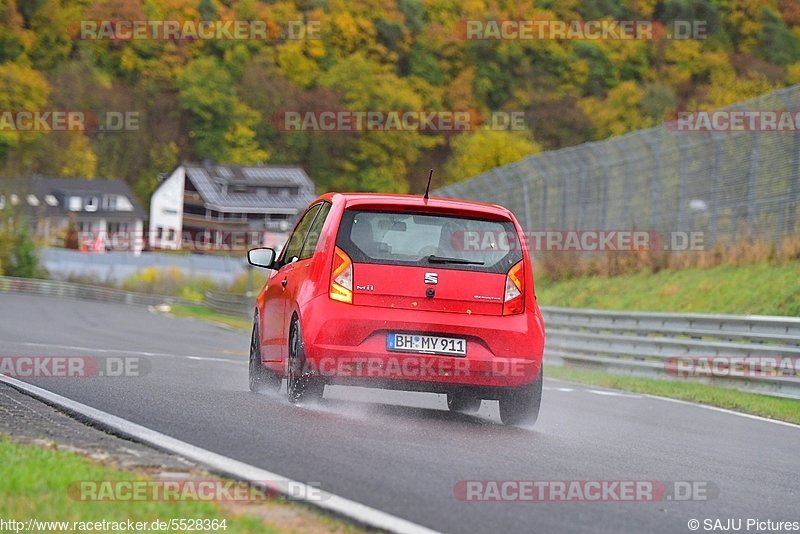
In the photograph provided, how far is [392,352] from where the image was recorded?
10164 millimetres

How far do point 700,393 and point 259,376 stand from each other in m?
6.86

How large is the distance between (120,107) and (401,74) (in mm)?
27025

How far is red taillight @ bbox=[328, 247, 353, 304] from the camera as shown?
10305 millimetres

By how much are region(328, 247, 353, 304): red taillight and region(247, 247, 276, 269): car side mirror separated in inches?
62.3

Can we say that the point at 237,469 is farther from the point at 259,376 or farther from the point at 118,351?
the point at 118,351

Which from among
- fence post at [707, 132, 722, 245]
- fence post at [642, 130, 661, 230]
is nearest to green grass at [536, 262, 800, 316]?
fence post at [707, 132, 722, 245]

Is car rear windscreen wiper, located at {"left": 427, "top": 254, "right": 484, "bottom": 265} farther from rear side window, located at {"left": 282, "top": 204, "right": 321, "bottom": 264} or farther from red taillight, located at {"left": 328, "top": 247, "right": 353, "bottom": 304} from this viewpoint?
rear side window, located at {"left": 282, "top": 204, "right": 321, "bottom": 264}

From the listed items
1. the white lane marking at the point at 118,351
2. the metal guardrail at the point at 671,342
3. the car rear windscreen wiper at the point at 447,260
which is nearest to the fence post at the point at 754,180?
the metal guardrail at the point at 671,342

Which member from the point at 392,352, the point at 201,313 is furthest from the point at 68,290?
the point at 392,352

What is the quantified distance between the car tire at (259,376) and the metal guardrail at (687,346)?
675 cm

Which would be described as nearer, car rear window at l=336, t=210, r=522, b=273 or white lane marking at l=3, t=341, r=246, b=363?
car rear window at l=336, t=210, r=522, b=273

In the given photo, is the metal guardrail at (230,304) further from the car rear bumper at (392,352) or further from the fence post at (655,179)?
the car rear bumper at (392,352)

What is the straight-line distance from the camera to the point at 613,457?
353 inches

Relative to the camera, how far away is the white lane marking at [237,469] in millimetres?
5898
